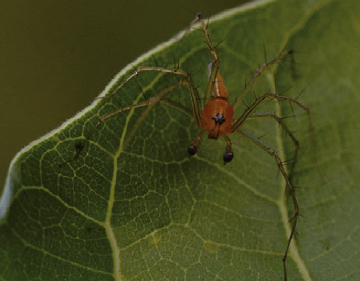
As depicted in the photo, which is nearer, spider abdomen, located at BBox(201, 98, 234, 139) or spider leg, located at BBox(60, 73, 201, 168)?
spider leg, located at BBox(60, 73, 201, 168)

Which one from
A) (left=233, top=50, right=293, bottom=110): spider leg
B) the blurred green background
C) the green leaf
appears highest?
the blurred green background

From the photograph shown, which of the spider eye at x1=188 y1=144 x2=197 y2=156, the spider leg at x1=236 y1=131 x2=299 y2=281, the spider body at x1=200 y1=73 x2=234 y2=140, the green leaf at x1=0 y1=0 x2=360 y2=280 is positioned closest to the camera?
the green leaf at x1=0 y1=0 x2=360 y2=280

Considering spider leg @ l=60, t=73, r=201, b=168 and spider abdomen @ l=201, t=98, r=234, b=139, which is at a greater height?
spider abdomen @ l=201, t=98, r=234, b=139

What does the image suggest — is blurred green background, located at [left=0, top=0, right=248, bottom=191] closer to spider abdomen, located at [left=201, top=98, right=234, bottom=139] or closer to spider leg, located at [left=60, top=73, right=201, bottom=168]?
spider abdomen, located at [left=201, top=98, right=234, bottom=139]

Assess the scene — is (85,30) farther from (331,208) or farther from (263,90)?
(331,208)

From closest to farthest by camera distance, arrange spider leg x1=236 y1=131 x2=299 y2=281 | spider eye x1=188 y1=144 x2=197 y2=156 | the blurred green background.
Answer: spider leg x1=236 y1=131 x2=299 y2=281, spider eye x1=188 y1=144 x2=197 y2=156, the blurred green background

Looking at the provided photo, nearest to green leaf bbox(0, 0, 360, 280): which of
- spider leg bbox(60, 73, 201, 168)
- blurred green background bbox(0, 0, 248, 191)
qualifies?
spider leg bbox(60, 73, 201, 168)

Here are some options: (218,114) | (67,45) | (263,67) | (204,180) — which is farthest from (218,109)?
(67,45)
